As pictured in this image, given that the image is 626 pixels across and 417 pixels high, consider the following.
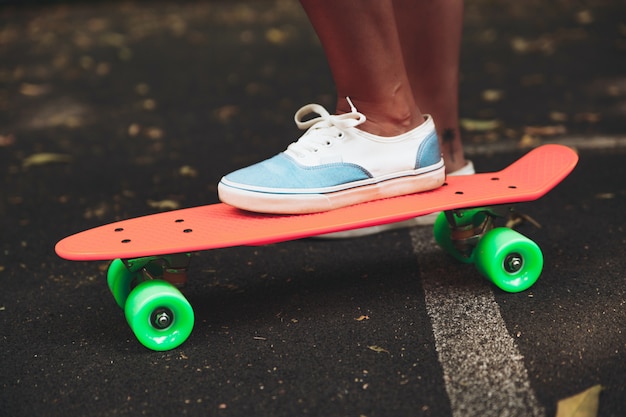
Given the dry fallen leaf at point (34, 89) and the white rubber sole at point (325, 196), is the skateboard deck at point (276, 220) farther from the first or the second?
the dry fallen leaf at point (34, 89)

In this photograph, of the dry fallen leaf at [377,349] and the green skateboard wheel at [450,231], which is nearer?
the dry fallen leaf at [377,349]

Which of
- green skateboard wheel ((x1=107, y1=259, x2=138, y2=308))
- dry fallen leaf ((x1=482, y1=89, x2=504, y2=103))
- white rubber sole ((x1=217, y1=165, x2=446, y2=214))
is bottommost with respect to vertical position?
dry fallen leaf ((x1=482, y1=89, x2=504, y2=103))

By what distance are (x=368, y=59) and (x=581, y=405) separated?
1031mm

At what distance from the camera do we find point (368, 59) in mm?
2127

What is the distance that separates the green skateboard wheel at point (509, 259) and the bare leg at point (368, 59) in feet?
1.29

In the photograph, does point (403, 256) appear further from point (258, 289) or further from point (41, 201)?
point (41, 201)

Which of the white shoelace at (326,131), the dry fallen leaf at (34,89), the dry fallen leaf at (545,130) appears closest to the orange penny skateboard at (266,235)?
the white shoelace at (326,131)

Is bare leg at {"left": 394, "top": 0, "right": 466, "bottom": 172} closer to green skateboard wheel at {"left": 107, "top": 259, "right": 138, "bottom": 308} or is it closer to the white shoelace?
the white shoelace

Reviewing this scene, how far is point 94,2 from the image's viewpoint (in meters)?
8.80

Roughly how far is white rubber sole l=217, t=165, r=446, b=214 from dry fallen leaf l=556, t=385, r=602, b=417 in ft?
2.56

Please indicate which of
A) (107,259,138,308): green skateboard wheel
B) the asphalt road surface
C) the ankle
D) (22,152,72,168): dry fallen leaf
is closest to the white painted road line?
the asphalt road surface

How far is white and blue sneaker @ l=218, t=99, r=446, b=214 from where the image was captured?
2057 millimetres

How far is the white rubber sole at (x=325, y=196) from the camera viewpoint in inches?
80.7

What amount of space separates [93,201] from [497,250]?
1760 millimetres
